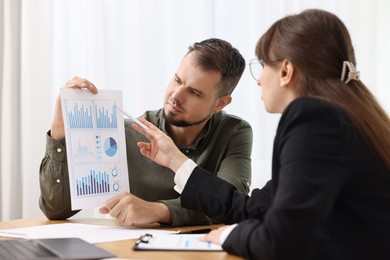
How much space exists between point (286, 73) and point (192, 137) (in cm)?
84

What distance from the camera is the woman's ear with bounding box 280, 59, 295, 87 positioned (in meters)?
1.16

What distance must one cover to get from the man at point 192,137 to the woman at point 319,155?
61 cm

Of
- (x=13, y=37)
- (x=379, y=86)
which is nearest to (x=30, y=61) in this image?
(x=13, y=37)

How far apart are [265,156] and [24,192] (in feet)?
4.17

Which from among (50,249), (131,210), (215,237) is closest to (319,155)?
(215,237)

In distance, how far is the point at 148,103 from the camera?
8.84 ft

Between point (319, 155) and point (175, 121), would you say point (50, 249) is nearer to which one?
point (319, 155)

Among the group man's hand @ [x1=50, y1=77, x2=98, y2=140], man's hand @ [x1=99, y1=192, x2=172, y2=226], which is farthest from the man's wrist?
man's hand @ [x1=50, y1=77, x2=98, y2=140]

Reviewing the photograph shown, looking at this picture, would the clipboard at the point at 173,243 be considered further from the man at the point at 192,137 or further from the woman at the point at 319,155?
the man at the point at 192,137

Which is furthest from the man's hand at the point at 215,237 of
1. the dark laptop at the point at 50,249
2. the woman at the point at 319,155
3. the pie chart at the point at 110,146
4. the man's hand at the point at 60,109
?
the man's hand at the point at 60,109

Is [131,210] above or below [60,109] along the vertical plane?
below

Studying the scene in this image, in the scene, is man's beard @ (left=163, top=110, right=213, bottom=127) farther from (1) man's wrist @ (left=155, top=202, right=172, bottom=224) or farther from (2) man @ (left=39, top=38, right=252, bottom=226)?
(1) man's wrist @ (left=155, top=202, right=172, bottom=224)

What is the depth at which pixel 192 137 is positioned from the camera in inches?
78.0

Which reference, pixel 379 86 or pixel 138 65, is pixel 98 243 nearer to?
pixel 138 65
